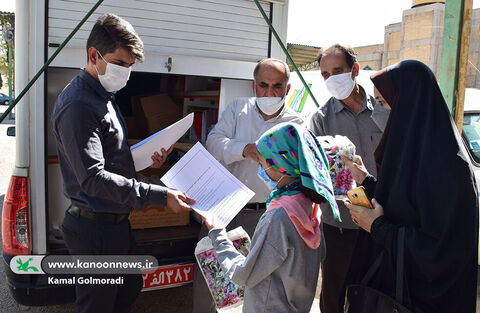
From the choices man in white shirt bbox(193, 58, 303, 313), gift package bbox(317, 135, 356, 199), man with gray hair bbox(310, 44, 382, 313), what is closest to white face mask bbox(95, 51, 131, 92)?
A: man in white shirt bbox(193, 58, 303, 313)

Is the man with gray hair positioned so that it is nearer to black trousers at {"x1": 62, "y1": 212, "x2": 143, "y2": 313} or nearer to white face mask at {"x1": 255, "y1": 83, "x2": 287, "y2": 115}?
white face mask at {"x1": 255, "y1": 83, "x2": 287, "y2": 115}

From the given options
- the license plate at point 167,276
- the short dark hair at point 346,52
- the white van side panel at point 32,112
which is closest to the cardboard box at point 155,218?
the license plate at point 167,276

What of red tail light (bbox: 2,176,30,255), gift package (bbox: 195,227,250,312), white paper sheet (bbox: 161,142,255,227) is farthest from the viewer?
red tail light (bbox: 2,176,30,255)

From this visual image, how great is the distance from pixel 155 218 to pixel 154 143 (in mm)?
1233

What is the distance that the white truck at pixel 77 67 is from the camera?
244cm

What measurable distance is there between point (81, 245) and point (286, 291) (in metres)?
1.12

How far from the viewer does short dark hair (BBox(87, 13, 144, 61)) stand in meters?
1.92

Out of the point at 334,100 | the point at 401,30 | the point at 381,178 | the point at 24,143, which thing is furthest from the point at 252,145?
the point at 401,30

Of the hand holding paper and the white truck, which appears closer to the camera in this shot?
the hand holding paper

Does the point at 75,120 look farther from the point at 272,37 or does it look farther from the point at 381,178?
the point at 272,37

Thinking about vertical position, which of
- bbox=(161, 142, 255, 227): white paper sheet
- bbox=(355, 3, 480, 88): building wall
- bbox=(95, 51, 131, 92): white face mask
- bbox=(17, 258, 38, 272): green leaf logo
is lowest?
bbox=(17, 258, 38, 272): green leaf logo

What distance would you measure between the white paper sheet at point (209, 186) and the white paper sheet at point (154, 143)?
20 cm

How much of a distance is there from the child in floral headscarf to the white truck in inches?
54.9

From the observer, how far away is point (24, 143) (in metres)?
2.48
